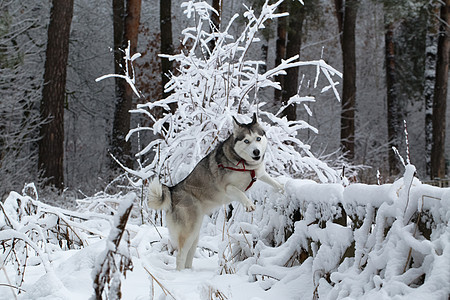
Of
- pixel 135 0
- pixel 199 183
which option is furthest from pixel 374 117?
pixel 199 183

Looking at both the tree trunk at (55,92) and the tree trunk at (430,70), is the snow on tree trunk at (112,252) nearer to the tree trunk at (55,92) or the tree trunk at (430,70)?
the tree trunk at (55,92)

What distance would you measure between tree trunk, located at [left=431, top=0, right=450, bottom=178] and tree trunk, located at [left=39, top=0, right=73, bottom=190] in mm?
11225

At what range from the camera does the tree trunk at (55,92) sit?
13914 mm

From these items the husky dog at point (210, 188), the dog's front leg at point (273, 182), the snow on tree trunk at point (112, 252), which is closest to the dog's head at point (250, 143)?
the husky dog at point (210, 188)

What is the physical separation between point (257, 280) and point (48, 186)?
33.4ft

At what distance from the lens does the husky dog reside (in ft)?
15.4

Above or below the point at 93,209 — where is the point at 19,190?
below

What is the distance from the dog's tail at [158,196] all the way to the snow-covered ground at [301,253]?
32 cm

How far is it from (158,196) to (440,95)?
1415 centimetres

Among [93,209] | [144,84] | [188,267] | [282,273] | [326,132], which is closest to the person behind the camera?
[282,273]

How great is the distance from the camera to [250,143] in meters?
4.71

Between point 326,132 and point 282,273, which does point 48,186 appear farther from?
point 326,132

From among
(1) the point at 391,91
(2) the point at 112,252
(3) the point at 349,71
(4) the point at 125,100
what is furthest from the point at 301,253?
(1) the point at 391,91

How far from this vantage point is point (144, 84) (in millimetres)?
22312
